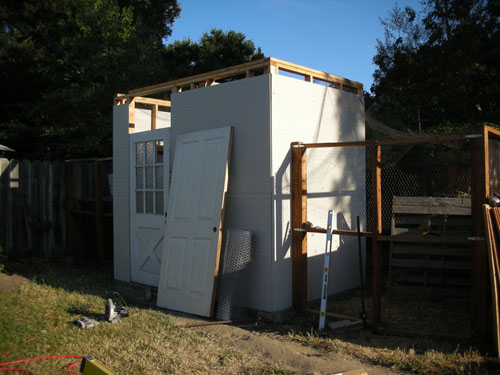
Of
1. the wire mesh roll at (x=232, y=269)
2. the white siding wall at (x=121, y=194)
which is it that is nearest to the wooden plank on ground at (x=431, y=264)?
the wire mesh roll at (x=232, y=269)

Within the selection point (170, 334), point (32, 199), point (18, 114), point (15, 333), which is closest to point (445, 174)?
point (170, 334)

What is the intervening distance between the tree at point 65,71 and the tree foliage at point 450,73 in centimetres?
796

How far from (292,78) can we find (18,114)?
1215 cm

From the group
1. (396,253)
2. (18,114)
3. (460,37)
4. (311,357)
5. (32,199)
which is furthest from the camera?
(18,114)

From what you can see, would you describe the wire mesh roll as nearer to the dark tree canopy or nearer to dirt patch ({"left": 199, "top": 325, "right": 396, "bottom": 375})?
dirt patch ({"left": 199, "top": 325, "right": 396, "bottom": 375})

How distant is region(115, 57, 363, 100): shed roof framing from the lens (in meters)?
5.45

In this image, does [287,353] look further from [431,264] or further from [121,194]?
[121,194]

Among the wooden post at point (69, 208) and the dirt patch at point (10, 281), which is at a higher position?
the wooden post at point (69, 208)

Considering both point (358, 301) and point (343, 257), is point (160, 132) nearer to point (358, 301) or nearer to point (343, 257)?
point (343, 257)

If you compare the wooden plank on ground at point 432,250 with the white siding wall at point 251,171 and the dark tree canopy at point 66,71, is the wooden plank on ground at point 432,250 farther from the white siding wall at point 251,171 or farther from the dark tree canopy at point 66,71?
the dark tree canopy at point 66,71

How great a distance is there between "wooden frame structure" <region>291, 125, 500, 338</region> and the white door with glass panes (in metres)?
2.25

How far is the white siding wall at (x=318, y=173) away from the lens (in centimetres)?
545

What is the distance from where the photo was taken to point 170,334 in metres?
4.75

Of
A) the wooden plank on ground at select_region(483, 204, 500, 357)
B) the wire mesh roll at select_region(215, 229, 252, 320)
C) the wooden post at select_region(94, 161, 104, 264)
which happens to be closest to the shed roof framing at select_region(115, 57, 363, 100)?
the wooden post at select_region(94, 161, 104, 264)
